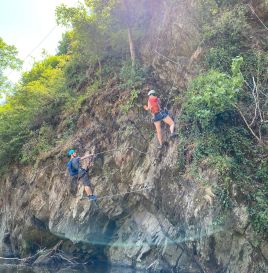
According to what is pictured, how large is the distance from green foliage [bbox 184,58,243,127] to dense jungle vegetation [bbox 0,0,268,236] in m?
0.04

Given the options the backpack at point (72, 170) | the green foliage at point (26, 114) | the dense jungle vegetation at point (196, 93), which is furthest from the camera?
the green foliage at point (26, 114)

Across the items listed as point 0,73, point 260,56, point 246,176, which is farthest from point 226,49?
point 0,73

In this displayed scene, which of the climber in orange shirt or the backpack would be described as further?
the backpack

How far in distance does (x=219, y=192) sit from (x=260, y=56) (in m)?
6.06

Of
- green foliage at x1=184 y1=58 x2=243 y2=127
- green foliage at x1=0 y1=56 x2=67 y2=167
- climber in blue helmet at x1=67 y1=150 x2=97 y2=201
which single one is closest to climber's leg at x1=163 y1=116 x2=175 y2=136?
green foliage at x1=184 y1=58 x2=243 y2=127

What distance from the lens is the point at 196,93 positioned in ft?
52.4

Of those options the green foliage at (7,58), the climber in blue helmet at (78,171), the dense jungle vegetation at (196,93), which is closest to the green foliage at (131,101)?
the dense jungle vegetation at (196,93)

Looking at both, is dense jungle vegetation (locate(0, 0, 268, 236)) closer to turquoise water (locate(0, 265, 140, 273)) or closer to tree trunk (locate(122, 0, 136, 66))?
tree trunk (locate(122, 0, 136, 66))

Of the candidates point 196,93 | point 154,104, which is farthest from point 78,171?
point 196,93

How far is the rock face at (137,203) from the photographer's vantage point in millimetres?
13820

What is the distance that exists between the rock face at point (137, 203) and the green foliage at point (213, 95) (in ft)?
5.91

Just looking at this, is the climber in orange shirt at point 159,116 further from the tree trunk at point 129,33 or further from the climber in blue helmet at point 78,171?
the tree trunk at point 129,33

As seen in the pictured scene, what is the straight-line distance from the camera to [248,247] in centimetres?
1297

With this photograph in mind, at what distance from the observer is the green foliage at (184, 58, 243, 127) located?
1452cm
